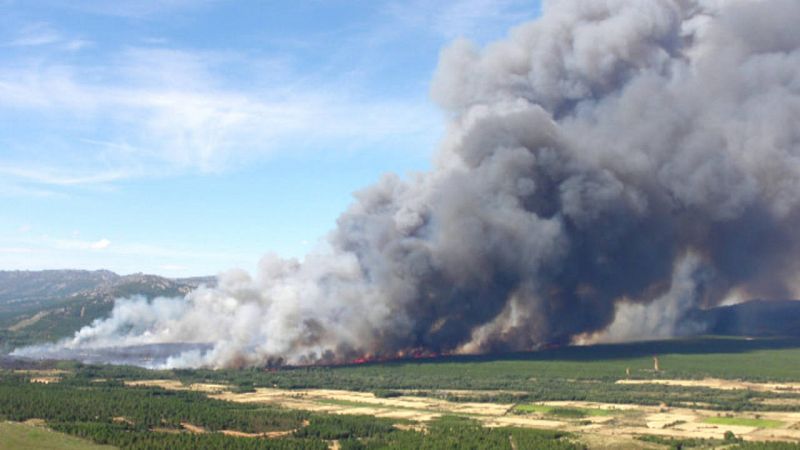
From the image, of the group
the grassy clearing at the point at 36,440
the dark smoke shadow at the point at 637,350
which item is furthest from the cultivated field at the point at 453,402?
the grassy clearing at the point at 36,440

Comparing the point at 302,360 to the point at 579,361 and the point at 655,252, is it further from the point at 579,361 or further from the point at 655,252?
the point at 655,252

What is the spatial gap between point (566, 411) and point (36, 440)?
Result: 34.9m

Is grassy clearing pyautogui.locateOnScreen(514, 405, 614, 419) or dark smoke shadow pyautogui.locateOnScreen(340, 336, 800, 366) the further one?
dark smoke shadow pyautogui.locateOnScreen(340, 336, 800, 366)

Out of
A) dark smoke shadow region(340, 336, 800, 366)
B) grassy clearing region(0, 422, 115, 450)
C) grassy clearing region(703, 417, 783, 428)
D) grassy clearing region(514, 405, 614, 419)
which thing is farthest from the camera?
dark smoke shadow region(340, 336, 800, 366)

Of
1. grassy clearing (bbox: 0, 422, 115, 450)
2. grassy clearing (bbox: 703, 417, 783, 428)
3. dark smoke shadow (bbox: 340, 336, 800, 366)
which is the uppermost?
dark smoke shadow (bbox: 340, 336, 800, 366)

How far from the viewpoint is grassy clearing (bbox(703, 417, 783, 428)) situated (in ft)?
190

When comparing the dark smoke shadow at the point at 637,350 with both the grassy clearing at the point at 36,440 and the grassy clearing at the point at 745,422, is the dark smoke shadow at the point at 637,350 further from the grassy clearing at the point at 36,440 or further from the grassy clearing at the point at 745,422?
the grassy clearing at the point at 36,440

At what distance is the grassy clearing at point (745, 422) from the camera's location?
190 ft

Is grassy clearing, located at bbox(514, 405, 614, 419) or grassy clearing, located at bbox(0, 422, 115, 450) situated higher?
grassy clearing, located at bbox(0, 422, 115, 450)

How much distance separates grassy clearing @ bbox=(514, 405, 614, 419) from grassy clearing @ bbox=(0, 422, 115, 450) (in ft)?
99.3

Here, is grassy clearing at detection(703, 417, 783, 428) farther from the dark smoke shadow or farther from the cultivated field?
the dark smoke shadow

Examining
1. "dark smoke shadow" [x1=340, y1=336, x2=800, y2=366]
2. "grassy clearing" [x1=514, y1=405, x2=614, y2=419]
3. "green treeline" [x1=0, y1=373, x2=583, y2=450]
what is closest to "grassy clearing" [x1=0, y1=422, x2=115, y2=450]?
"green treeline" [x1=0, y1=373, x2=583, y2=450]

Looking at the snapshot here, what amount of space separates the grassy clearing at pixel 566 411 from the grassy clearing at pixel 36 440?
99.3 feet

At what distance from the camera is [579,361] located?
96.1 meters
